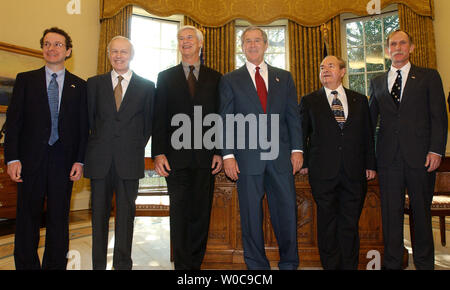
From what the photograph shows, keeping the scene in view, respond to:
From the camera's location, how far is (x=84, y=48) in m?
5.43

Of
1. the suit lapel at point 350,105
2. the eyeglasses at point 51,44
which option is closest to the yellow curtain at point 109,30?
the eyeglasses at point 51,44

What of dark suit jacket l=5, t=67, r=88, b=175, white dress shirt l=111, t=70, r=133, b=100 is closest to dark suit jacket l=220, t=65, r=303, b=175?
white dress shirt l=111, t=70, r=133, b=100

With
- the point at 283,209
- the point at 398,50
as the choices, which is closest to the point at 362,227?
the point at 283,209

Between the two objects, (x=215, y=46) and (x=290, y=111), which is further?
(x=215, y=46)

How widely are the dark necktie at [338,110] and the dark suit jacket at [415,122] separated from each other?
31 cm

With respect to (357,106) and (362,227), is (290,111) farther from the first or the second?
(362,227)

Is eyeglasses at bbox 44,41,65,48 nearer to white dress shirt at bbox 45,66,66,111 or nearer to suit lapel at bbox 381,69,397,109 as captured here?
white dress shirt at bbox 45,66,66,111

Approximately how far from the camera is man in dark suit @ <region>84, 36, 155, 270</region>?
200cm

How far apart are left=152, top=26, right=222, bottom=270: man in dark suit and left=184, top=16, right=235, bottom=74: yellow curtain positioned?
4.08m

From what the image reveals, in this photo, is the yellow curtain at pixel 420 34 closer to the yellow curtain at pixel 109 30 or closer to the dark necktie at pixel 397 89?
the dark necktie at pixel 397 89

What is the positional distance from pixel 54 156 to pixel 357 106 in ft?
6.75

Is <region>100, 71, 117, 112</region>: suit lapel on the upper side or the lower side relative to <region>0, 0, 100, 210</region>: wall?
lower

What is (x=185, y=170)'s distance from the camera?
6.56ft

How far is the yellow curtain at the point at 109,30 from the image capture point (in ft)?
18.0
